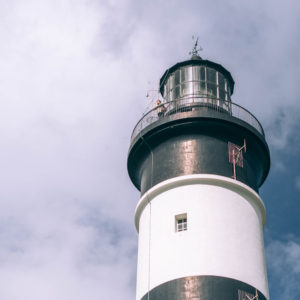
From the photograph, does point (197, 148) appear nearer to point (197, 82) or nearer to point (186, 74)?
point (197, 82)

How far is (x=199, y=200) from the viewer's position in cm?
2438

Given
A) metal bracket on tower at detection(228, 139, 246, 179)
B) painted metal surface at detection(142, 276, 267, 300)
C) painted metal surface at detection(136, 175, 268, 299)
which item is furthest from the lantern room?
painted metal surface at detection(142, 276, 267, 300)

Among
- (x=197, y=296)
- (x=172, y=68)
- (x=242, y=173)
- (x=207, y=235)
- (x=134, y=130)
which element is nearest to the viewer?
(x=197, y=296)

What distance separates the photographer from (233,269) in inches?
894

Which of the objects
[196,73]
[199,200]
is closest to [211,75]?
[196,73]

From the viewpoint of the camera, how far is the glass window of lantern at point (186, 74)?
30031 mm

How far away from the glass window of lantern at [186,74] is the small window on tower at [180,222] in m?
8.25

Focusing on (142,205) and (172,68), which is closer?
(142,205)

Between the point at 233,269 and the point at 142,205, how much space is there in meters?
5.31

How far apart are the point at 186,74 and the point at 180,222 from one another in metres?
8.73

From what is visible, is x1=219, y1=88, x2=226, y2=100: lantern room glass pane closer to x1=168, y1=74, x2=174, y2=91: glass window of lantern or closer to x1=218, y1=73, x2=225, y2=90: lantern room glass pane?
x1=218, y1=73, x2=225, y2=90: lantern room glass pane

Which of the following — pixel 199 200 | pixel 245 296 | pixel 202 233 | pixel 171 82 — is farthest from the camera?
pixel 171 82

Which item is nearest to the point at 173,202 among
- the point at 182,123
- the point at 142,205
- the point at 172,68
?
the point at 142,205

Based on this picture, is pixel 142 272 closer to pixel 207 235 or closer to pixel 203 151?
pixel 207 235
